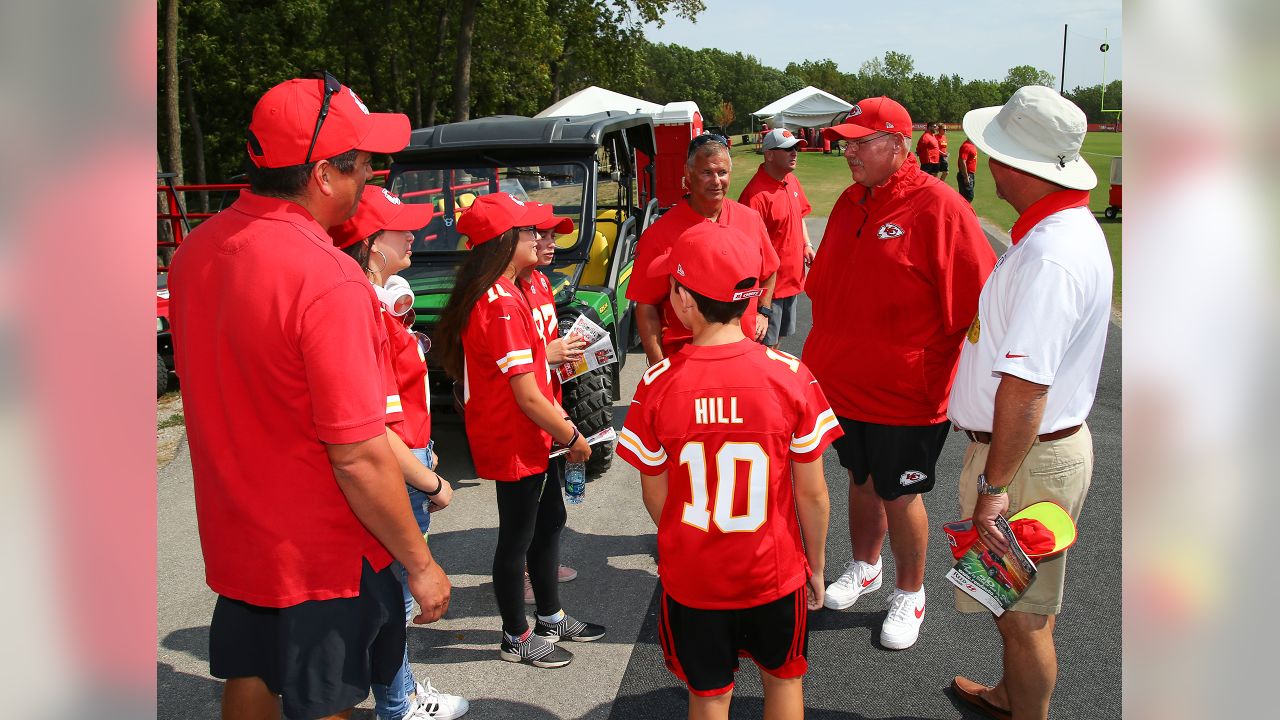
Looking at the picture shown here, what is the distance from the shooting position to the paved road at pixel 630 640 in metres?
3.60

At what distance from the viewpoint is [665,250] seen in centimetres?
464

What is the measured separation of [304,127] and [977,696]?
3.08 metres

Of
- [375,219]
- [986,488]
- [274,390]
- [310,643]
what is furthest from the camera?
[375,219]

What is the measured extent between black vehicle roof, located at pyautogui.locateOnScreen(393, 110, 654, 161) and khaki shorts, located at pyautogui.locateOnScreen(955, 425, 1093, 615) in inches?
181

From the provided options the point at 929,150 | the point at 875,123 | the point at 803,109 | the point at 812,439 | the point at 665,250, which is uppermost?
the point at 803,109

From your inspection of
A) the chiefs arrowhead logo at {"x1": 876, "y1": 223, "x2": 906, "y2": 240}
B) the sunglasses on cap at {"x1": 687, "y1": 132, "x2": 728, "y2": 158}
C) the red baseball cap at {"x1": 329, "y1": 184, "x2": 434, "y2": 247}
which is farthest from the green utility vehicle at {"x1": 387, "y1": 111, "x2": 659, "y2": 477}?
the red baseball cap at {"x1": 329, "y1": 184, "x2": 434, "y2": 247}

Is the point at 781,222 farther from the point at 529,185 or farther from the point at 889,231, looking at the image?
the point at 889,231

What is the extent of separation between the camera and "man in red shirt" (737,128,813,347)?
649 centimetres

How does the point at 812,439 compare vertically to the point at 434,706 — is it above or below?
above

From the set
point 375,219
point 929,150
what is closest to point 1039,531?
point 375,219
